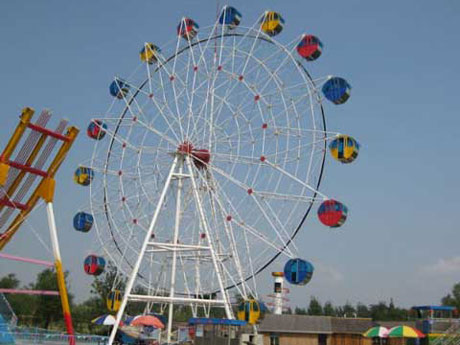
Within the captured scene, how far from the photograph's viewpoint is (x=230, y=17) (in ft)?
92.3

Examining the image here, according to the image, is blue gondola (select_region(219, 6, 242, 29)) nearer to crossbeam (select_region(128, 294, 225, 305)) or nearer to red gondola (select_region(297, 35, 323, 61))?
red gondola (select_region(297, 35, 323, 61))

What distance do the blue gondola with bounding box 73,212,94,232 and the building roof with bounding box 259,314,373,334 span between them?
17.7 meters

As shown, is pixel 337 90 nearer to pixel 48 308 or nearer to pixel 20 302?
pixel 48 308

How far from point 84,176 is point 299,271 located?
1418 cm

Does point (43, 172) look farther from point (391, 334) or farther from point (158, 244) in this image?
point (391, 334)

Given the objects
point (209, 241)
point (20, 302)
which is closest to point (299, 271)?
point (209, 241)

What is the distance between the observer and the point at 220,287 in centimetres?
2361

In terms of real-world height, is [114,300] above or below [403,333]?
below

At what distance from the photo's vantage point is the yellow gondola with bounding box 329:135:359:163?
23.2m

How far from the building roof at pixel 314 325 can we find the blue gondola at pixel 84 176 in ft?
60.6

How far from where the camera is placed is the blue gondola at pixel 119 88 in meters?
30.3

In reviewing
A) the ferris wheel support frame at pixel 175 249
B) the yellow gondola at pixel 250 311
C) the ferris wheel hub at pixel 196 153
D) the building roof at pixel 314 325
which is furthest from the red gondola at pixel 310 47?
the building roof at pixel 314 325

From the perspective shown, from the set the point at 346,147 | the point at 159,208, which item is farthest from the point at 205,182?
the point at 346,147

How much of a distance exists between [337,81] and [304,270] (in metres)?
8.29
